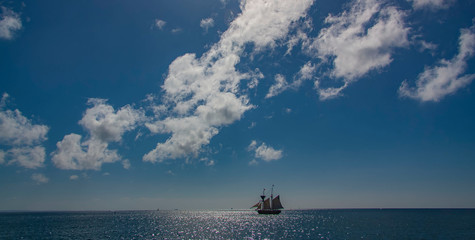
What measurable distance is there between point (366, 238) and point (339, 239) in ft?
23.7

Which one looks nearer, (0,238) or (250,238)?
(250,238)

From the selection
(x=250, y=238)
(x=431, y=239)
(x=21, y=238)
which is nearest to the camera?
(x=431, y=239)

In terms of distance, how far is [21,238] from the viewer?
278ft

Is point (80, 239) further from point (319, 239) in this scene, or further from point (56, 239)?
point (319, 239)

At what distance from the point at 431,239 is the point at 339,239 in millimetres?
23860

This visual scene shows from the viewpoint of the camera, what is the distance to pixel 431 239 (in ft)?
241

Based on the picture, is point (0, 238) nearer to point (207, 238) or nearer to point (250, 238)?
point (207, 238)

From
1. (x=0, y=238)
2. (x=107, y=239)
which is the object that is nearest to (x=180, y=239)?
(x=107, y=239)

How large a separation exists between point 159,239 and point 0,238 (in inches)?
→ 1999

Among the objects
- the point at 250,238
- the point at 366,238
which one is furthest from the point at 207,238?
the point at 366,238

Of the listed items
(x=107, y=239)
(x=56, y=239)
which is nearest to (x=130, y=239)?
(x=107, y=239)

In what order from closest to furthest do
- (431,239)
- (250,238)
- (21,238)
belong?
(431,239) → (250,238) → (21,238)

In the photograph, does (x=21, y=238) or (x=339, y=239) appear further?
(x=21, y=238)

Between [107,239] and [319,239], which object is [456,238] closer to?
[319,239]
